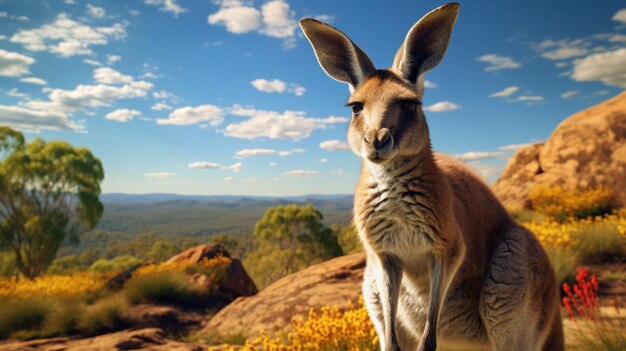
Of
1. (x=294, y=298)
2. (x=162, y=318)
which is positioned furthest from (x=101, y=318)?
(x=294, y=298)

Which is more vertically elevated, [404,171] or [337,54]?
[337,54]

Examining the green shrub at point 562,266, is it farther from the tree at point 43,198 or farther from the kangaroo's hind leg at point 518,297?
the tree at point 43,198

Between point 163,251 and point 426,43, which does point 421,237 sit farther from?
point 163,251

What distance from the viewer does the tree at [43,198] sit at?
25547 mm

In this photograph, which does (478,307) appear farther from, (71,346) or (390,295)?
(71,346)

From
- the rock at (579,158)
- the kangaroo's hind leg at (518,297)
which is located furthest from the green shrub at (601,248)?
the kangaroo's hind leg at (518,297)

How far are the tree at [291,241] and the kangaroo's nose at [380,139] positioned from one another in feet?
88.4

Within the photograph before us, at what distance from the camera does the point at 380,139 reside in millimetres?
2398

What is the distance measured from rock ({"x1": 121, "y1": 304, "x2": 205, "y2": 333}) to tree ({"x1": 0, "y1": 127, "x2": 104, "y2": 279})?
18.5 metres

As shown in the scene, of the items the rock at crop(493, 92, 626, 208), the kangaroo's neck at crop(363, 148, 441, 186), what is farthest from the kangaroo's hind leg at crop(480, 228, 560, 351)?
the rock at crop(493, 92, 626, 208)

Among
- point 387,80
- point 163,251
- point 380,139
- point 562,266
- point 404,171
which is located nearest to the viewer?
point 380,139

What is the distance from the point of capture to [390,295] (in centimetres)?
265

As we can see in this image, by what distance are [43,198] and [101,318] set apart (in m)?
21.1

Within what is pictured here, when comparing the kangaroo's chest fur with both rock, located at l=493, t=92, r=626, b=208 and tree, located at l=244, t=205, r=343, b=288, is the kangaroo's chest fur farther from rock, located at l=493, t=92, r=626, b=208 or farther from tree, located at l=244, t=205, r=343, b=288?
tree, located at l=244, t=205, r=343, b=288
